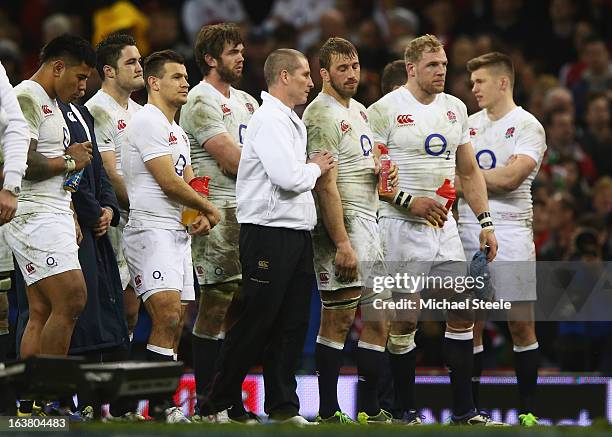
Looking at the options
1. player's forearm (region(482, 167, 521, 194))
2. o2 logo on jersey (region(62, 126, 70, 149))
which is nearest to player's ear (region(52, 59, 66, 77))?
o2 logo on jersey (region(62, 126, 70, 149))

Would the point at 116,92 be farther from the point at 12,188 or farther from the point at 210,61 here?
the point at 12,188

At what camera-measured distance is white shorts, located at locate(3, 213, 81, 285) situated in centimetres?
931

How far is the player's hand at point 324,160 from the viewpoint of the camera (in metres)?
9.84

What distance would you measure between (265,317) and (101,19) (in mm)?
9342

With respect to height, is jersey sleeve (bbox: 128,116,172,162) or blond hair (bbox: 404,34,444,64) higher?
blond hair (bbox: 404,34,444,64)

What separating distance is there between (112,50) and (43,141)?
1.75 metres

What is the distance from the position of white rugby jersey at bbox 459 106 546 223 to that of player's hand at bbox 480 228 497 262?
0.66 meters

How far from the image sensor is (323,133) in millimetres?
10297

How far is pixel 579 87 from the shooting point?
17.3 metres

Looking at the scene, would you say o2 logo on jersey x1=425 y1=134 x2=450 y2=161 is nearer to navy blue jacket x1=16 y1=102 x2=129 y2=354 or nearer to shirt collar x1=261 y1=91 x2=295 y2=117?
shirt collar x1=261 y1=91 x2=295 y2=117

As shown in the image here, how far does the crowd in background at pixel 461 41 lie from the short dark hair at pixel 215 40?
442cm

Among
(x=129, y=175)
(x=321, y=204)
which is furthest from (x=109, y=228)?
(x=321, y=204)

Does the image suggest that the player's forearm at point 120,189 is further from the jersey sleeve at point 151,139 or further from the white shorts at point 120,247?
the jersey sleeve at point 151,139

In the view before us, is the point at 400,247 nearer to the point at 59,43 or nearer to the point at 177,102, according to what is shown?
the point at 177,102
